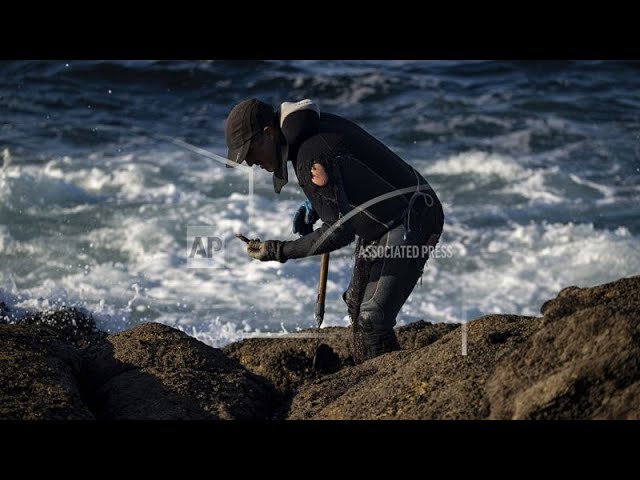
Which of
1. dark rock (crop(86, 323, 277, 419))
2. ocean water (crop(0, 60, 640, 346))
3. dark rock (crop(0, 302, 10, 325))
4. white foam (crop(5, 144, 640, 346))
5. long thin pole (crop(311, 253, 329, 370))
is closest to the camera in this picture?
dark rock (crop(86, 323, 277, 419))

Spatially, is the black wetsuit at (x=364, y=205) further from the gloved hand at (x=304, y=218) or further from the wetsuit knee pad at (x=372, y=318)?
the gloved hand at (x=304, y=218)

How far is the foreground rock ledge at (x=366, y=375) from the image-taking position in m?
4.35

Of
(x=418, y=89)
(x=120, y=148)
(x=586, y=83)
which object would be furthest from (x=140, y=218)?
(x=586, y=83)

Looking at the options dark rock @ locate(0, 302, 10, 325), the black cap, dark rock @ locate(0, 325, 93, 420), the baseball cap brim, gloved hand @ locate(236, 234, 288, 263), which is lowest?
dark rock @ locate(0, 302, 10, 325)

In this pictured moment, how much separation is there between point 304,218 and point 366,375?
1019 mm

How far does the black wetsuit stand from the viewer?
5.69 m

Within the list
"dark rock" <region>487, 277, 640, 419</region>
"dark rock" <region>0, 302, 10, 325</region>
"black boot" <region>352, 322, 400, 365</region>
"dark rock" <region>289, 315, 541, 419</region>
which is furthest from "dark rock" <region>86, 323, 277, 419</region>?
"dark rock" <region>0, 302, 10, 325</region>

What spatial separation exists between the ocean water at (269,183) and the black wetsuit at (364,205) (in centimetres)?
410

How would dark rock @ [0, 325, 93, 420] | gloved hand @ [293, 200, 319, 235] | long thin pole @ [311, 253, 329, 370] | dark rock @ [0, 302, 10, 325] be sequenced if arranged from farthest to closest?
dark rock @ [0, 302, 10, 325]
long thin pole @ [311, 253, 329, 370]
gloved hand @ [293, 200, 319, 235]
dark rock @ [0, 325, 93, 420]

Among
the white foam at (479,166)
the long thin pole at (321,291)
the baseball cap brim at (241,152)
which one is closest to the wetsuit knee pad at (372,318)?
the long thin pole at (321,291)

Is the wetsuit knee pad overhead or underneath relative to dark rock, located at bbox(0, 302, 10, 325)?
overhead

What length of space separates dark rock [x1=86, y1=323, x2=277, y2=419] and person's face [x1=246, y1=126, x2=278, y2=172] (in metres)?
1.10

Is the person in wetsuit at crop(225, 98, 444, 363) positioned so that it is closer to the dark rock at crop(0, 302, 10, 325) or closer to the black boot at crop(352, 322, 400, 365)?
the black boot at crop(352, 322, 400, 365)
